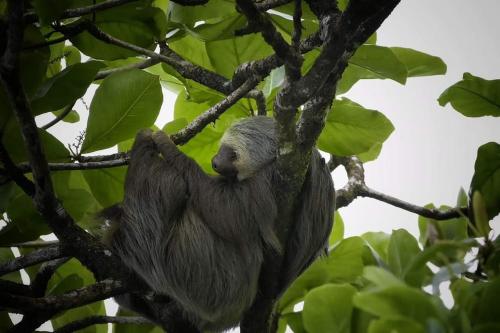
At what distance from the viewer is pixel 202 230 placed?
11.8 feet

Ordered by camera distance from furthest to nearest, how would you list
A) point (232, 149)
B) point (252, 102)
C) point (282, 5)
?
point (252, 102), point (232, 149), point (282, 5)

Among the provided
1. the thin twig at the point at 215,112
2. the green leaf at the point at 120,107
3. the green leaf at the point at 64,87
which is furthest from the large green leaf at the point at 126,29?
the thin twig at the point at 215,112

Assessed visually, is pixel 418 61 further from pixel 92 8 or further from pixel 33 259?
pixel 33 259

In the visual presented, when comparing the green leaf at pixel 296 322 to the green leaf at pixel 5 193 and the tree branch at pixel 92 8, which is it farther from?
the tree branch at pixel 92 8

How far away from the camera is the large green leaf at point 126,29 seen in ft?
11.5

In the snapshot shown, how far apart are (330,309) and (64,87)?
206cm

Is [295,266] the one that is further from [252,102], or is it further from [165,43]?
[165,43]

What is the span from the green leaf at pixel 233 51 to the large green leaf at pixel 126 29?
1.54ft

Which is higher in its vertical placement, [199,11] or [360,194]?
[199,11]

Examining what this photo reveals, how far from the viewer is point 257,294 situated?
3.73 meters

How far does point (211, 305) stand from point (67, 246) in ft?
3.52

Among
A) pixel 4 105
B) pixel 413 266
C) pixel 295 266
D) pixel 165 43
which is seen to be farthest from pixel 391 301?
pixel 165 43

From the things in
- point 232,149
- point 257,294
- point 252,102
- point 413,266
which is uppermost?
point 252,102

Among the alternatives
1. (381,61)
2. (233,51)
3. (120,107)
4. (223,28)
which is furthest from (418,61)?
(120,107)
